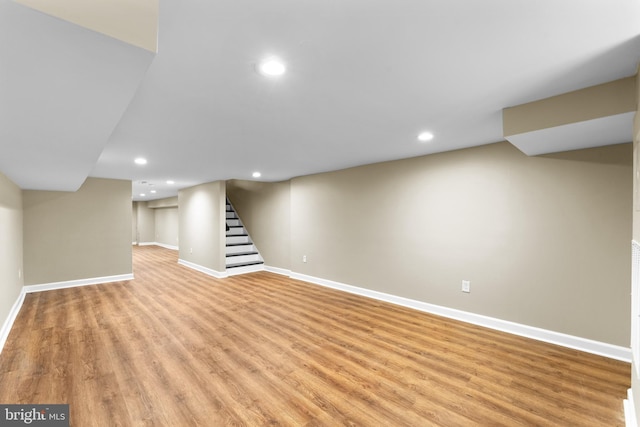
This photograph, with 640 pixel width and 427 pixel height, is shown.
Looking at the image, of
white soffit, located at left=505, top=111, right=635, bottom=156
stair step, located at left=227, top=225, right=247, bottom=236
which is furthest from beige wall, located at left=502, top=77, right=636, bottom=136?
stair step, located at left=227, top=225, right=247, bottom=236

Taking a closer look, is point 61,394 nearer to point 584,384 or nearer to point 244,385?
point 244,385

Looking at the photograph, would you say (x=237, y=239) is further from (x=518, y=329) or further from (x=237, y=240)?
(x=518, y=329)

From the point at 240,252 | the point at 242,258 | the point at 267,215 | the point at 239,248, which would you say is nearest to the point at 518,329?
the point at 267,215

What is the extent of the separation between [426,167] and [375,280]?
188 centimetres

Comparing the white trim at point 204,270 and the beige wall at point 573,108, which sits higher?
the beige wall at point 573,108

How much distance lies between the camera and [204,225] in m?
6.61

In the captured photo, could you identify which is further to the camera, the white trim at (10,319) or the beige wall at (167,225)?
the beige wall at (167,225)

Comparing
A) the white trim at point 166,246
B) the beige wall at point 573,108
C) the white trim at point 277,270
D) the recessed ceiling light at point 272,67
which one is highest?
the recessed ceiling light at point 272,67

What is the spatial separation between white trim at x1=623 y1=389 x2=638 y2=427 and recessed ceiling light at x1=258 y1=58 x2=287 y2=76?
2.75m

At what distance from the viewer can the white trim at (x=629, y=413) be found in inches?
63.5

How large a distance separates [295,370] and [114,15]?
97.7 inches

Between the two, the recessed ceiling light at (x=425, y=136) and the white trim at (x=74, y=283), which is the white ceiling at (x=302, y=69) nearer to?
the recessed ceiling light at (x=425, y=136)

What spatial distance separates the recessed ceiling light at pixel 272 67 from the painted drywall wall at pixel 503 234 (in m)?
2.77

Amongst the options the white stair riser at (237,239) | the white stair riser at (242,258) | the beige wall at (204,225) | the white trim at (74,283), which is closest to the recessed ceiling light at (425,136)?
the beige wall at (204,225)
